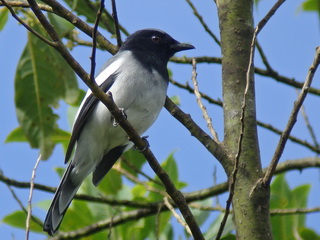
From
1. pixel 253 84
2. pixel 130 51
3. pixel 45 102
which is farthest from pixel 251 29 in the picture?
pixel 45 102

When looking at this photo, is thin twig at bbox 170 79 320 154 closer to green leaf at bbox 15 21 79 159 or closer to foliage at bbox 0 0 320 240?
foliage at bbox 0 0 320 240

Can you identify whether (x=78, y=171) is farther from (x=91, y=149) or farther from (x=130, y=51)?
(x=130, y=51)

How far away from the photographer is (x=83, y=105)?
402 cm

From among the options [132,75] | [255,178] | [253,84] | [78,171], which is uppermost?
[132,75]

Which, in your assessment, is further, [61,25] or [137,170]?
[137,170]

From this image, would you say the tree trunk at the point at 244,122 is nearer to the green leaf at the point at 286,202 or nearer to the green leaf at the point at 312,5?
the green leaf at the point at 312,5

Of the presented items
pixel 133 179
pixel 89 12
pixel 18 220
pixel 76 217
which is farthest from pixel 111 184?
pixel 89 12

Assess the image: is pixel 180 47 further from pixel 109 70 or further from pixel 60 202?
pixel 60 202

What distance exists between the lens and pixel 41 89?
4.15m

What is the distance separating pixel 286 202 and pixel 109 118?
53.6 inches

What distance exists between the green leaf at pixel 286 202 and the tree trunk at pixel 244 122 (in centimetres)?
120

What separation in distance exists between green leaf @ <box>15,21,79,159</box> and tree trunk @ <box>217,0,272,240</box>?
50.1 inches

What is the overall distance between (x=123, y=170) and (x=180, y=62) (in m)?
0.92

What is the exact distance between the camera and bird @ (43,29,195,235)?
3.86 meters
